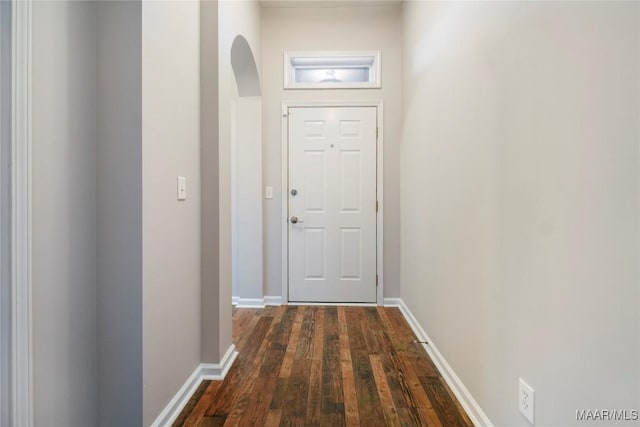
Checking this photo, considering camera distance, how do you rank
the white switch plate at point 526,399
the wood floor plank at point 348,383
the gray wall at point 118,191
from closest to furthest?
the white switch plate at point 526,399, the gray wall at point 118,191, the wood floor plank at point 348,383

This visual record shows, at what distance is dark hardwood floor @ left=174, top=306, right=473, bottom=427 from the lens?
1535mm

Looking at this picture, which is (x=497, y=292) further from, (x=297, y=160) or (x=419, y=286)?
(x=297, y=160)

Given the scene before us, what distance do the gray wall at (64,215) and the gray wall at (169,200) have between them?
0.19 meters

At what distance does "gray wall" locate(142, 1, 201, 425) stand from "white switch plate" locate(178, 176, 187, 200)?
1.2 inches

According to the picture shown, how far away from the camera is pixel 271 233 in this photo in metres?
3.25

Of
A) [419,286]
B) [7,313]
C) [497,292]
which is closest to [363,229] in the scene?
[419,286]

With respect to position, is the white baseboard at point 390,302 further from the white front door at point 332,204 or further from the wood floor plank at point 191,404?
the wood floor plank at point 191,404

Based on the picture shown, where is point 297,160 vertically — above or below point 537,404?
A: above

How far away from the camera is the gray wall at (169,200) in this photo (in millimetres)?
1306

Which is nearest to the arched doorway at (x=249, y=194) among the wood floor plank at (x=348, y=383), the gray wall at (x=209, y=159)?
the wood floor plank at (x=348, y=383)

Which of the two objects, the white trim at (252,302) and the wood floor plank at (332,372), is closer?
the wood floor plank at (332,372)

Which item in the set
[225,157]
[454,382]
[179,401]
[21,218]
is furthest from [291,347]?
[21,218]

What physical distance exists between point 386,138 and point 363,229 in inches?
37.4

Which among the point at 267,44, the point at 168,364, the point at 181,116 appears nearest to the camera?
the point at 168,364
